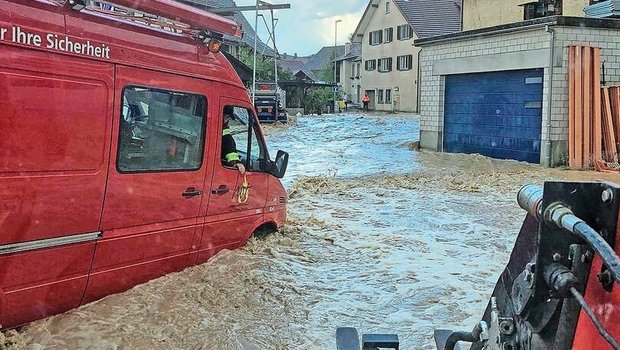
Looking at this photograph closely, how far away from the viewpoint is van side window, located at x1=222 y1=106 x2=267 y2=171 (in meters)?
6.27

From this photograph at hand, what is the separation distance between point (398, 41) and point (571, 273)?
5631 centimetres

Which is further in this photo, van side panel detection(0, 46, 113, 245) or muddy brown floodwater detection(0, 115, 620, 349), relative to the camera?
muddy brown floodwater detection(0, 115, 620, 349)

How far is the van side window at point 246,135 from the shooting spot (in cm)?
627

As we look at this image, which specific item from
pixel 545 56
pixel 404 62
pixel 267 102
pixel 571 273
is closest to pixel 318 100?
pixel 404 62

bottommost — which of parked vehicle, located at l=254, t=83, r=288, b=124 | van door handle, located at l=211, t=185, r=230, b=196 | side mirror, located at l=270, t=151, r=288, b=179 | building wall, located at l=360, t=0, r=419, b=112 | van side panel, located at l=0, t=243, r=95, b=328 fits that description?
van side panel, located at l=0, t=243, r=95, b=328

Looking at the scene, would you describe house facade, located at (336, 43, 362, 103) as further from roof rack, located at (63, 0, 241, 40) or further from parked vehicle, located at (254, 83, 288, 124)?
roof rack, located at (63, 0, 241, 40)

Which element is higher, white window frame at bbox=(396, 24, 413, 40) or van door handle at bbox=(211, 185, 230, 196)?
white window frame at bbox=(396, 24, 413, 40)

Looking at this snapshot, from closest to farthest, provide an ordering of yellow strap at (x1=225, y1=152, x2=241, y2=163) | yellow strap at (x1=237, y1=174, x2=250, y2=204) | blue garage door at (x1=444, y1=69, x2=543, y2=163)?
yellow strap at (x1=225, y1=152, x2=241, y2=163), yellow strap at (x1=237, y1=174, x2=250, y2=204), blue garage door at (x1=444, y1=69, x2=543, y2=163)

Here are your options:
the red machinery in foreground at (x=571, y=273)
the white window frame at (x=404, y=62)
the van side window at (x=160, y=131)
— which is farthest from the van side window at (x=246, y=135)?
the white window frame at (x=404, y=62)

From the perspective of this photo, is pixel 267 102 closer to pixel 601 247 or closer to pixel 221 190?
pixel 221 190

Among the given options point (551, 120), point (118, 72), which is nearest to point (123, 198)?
point (118, 72)

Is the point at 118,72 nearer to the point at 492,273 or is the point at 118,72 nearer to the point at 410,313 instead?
the point at 410,313

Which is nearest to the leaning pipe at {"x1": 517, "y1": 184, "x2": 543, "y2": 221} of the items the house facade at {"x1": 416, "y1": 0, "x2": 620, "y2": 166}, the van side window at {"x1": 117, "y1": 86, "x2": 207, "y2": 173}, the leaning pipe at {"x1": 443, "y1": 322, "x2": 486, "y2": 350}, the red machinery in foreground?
the red machinery in foreground

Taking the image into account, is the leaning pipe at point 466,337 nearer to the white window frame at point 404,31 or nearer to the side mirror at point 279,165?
the side mirror at point 279,165
